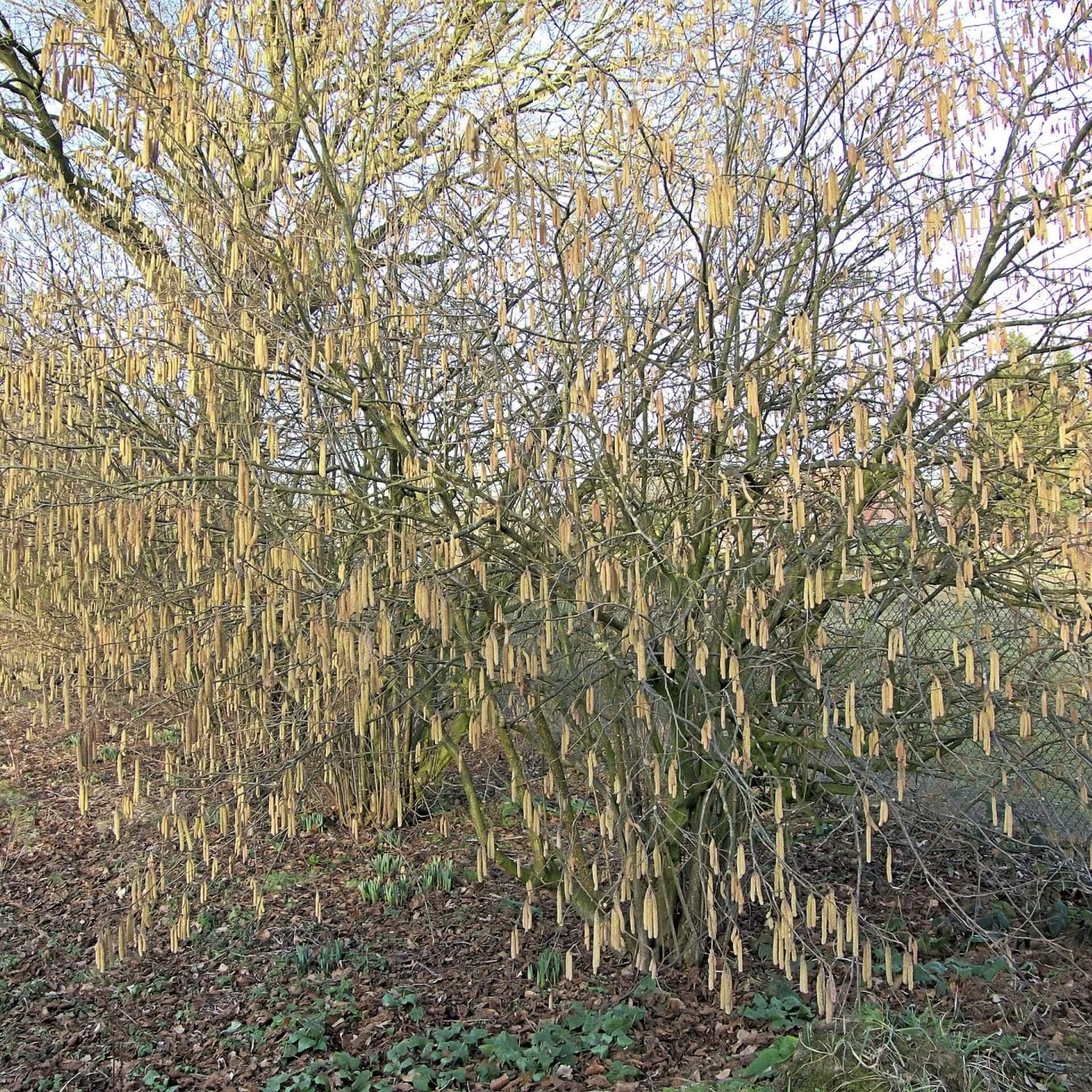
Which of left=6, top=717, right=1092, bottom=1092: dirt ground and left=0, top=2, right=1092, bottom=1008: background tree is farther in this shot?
left=6, top=717, right=1092, bottom=1092: dirt ground

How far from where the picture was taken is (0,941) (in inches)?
193

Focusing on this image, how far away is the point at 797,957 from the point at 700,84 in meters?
3.26

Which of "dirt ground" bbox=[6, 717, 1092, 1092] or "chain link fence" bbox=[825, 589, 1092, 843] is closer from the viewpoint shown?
"chain link fence" bbox=[825, 589, 1092, 843]

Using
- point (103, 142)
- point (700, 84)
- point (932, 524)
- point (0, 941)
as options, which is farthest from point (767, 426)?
point (0, 941)

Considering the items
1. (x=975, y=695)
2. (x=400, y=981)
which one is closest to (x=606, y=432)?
(x=975, y=695)

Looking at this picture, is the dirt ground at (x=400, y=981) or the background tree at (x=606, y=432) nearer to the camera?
the background tree at (x=606, y=432)

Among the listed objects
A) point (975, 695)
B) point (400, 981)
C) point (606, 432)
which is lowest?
point (400, 981)

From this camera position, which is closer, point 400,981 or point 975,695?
point 975,695

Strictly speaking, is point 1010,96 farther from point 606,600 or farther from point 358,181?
point 358,181

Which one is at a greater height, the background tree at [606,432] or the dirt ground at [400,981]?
the background tree at [606,432]

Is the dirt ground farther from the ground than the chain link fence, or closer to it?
closer to it

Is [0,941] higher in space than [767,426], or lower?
lower

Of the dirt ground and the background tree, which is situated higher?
the background tree

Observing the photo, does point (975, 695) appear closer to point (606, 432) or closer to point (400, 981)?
point (606, 432)
